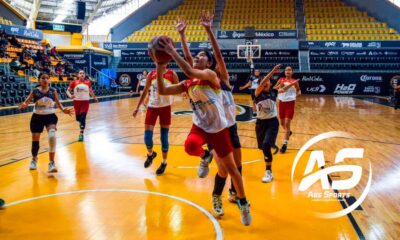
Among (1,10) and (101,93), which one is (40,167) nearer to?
(101,93)

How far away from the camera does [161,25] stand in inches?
1303

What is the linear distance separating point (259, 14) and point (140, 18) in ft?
→ 36.2

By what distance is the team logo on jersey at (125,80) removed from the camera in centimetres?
2942

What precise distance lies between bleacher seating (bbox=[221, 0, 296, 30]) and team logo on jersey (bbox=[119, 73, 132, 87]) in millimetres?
9190

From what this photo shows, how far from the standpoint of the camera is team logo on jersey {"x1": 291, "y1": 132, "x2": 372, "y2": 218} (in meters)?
4.79

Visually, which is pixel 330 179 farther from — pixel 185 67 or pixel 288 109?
pixel 185 67

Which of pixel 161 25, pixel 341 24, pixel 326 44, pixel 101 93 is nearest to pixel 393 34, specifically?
pixel 341 24

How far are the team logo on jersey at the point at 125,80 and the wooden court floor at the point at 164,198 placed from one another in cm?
2075

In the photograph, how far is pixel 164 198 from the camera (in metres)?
4.85

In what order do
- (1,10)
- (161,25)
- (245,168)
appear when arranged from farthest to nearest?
(161,25)
(1,10)
(245,168)

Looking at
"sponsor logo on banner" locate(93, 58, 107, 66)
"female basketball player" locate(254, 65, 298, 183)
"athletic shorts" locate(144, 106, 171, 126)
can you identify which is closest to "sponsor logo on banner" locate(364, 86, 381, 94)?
"sponsor logo on banner" locate(93, 58, 107, 66)

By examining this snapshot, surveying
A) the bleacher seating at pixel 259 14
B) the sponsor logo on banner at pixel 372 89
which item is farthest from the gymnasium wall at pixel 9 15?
the sponsor logo on banner at pixel 372 89

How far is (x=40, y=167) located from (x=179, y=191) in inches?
113

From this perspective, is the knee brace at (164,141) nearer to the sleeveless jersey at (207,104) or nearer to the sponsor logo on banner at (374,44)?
the sleeveless jersey at (207,104)
